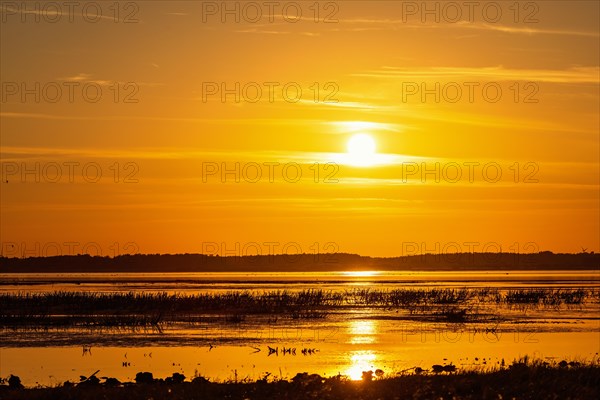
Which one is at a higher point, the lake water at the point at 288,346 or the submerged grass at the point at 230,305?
the submerged grass at the point at 230,305

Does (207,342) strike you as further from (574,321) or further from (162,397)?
(574,321)

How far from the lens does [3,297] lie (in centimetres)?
6675

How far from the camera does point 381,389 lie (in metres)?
Result: 21.8

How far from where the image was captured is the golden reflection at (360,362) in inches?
1148

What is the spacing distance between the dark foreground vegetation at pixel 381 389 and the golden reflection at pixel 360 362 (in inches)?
194

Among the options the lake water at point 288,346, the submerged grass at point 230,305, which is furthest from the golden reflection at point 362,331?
the submerged grass at point 230,305

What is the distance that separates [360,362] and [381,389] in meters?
11.2

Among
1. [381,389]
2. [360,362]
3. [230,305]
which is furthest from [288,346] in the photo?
[230,305]

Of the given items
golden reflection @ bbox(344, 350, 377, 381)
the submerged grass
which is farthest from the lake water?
the submerged grass

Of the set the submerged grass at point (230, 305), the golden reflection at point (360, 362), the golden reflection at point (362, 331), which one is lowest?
the golden reflection at point (360, 362)

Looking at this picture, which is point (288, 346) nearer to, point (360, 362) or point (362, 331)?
point (360, 362)

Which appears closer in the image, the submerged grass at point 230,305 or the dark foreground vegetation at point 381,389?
the dark foreground vegetation at point 381,389

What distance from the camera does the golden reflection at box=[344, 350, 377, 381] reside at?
2916cm

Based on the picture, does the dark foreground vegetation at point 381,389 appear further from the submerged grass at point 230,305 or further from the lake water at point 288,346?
the submerged grass at point 230,305
